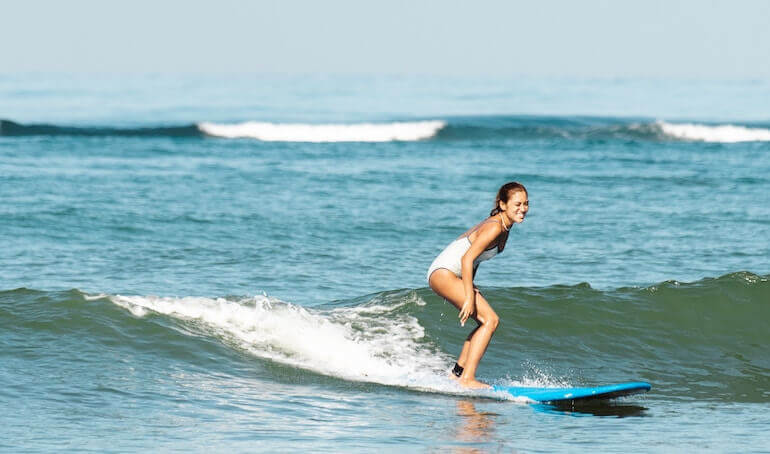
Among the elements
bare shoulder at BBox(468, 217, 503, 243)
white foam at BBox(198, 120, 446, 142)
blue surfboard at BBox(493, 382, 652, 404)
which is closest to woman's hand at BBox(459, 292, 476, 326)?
bare shoulder at BBox(468, 217, 503, 243)

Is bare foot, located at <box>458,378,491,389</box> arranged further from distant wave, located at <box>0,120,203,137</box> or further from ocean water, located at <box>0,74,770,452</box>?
distant wave, located at <box>0,120,203,137</box>

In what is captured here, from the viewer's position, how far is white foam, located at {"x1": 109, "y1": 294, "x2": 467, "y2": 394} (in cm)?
918

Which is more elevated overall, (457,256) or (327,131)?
(327,131)

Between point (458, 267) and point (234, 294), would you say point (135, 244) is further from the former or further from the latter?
point (458, 267)

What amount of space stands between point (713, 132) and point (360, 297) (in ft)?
87.8

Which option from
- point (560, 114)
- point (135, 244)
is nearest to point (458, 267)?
point (135, 244)

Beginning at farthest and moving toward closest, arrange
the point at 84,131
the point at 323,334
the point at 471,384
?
the point at 84,131 → the point at 323,334 → the point at 471,384

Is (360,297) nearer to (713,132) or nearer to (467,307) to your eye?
(467,307)

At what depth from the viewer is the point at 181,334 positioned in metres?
9.88

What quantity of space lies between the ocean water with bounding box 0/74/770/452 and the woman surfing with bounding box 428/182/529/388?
0.35m

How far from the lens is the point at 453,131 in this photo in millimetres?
34844

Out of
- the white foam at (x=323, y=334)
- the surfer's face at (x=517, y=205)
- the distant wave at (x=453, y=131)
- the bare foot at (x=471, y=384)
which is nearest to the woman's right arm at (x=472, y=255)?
the surfer's face at (x=517, y=205)

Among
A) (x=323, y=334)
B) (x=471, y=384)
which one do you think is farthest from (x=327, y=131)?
(x=471, y=384)

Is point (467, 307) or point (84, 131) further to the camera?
point (84, 131)
